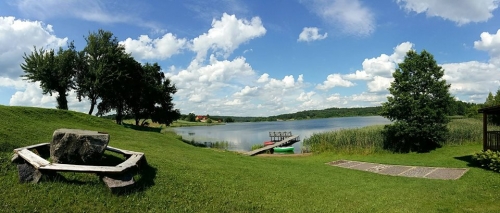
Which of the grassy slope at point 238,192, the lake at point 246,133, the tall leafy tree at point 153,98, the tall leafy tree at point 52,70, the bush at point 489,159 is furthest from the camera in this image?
the lake at point 246,133

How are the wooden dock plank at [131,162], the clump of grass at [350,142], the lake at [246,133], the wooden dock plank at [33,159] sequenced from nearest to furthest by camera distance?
1. the wooden dock plank at [33,159]
2. the wooden dock plank at [131,162]
3. the clump of grass at [350,142]
4. the lake at [246,133]

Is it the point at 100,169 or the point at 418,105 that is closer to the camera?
the point at 100,169

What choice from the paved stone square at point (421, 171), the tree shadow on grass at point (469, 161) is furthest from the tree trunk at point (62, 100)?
the tree shadow on grass at point (469, 161)

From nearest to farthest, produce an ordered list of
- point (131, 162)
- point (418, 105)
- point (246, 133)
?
point (131, 162) < point (418, 105) < point (246, 133)

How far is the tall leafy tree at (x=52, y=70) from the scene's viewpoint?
31.3 metres

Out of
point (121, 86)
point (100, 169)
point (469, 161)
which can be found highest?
point (121, 86)

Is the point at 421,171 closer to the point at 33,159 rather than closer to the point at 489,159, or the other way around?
the point at 489,159

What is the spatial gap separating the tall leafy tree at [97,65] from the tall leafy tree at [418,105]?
27096 mm

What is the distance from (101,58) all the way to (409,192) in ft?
107

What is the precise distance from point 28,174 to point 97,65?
29413mm

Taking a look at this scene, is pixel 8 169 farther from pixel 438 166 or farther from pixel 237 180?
pixel 438 166

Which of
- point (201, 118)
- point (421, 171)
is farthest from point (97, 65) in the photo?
point (201, 118)

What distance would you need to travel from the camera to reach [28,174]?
6.55m

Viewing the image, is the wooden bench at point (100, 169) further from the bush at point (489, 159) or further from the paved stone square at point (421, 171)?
the bush at point (489, 159)
